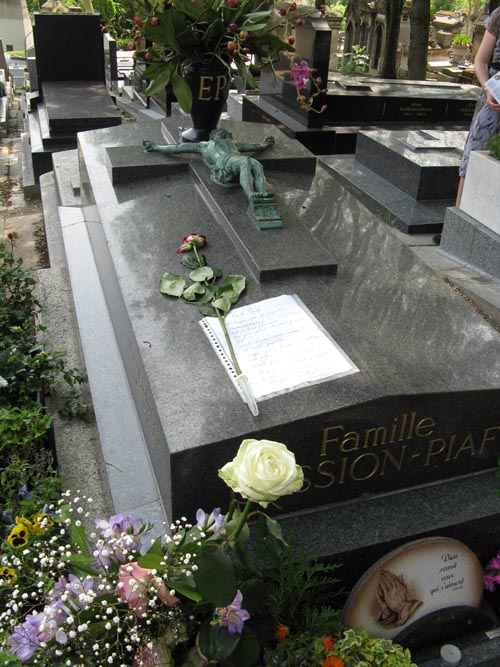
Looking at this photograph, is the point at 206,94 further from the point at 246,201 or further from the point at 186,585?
the point at 186,585

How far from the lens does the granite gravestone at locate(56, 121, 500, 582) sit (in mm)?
2566

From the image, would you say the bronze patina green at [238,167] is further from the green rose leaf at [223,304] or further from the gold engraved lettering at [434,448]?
the gold engraved lettering at [434,448]

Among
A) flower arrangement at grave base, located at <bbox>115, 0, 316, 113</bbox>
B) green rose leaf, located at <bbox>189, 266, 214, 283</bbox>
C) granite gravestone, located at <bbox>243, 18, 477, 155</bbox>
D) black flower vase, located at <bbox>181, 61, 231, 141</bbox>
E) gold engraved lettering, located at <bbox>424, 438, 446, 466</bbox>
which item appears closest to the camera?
gold engraved lettering, located at <bbox>424, 438, 446, 466</bbox>

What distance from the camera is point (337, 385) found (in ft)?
8.73

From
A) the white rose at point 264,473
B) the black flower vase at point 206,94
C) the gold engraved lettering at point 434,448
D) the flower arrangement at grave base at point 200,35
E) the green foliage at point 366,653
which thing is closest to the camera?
the white rose at point 264,473

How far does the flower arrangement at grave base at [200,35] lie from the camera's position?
166 inches

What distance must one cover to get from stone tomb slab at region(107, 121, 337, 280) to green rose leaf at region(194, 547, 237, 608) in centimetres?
172

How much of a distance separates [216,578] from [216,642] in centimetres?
29

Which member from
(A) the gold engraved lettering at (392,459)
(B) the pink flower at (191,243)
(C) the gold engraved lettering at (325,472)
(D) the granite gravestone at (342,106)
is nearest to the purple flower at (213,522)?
(C) the gold engraved lettering at (325,472)

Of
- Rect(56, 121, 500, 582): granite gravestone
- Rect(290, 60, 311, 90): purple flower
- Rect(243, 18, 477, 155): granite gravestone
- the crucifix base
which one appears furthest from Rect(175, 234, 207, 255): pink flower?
Rect(243, 18, 477, 155): granite gravestone

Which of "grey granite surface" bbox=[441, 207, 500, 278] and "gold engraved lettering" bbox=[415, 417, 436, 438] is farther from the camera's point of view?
"grey granite surface" bbox=[441, 207, 500, 278]

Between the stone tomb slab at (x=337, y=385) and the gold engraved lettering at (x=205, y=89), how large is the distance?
4.12ft

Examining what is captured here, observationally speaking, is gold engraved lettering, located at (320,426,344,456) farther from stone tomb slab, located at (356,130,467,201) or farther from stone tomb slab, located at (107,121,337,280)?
stone tomb slab, located at (356,130,467,201)

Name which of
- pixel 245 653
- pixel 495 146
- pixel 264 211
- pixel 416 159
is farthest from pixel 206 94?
pixel 245 653
